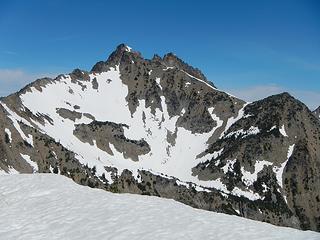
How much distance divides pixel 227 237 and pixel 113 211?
690cm

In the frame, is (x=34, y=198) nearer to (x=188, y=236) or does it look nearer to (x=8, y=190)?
(x=8, y=190)

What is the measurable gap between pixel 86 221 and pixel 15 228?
3370mm

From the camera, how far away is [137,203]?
2738 cm

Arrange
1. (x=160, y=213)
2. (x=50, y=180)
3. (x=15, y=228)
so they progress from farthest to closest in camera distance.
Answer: (x=50, y=180), (x=160, y=213), (x=15, y=228)

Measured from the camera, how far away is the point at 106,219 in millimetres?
23312

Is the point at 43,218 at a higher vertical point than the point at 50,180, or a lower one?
lower

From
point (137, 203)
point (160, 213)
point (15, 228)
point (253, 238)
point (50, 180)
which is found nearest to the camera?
point (253, 238)

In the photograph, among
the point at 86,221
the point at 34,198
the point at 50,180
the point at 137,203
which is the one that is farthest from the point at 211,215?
the point at 50,180

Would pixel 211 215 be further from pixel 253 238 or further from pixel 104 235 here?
pixel 104 235

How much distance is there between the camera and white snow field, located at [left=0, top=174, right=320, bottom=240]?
830 inches

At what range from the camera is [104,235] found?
20.8 m

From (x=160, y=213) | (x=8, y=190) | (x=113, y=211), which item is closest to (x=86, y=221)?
(x=113, y=211)

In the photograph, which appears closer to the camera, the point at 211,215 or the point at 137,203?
the point at 211,215

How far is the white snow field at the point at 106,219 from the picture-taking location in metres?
21.1
